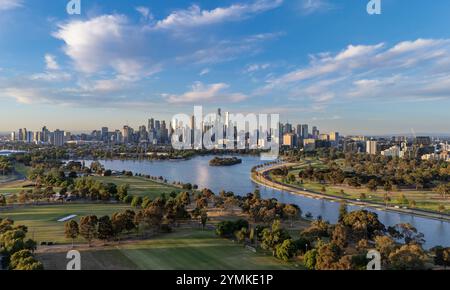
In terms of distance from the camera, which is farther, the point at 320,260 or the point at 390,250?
the point at 390,250

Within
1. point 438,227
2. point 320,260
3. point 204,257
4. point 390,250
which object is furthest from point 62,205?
point 438,227

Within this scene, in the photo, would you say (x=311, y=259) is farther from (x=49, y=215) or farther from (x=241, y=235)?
(x=49, y=215)

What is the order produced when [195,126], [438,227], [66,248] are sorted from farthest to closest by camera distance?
[195,126], [438,227], [66,248]

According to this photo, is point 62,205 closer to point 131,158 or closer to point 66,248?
point 66,248

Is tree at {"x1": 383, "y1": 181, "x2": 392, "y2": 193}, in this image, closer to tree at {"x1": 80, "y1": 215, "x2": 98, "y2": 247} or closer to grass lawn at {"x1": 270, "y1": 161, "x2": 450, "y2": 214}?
grass lawn at {"x1": 270, "y1": 161, "x2": 450, "y2": 214}

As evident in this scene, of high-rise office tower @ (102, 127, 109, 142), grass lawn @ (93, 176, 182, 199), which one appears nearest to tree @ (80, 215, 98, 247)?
grass lawn @ (93, 176, 182, 199)

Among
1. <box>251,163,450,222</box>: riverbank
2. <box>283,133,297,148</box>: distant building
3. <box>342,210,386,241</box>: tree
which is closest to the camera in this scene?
<box>342,210,386,241</box>: tree
